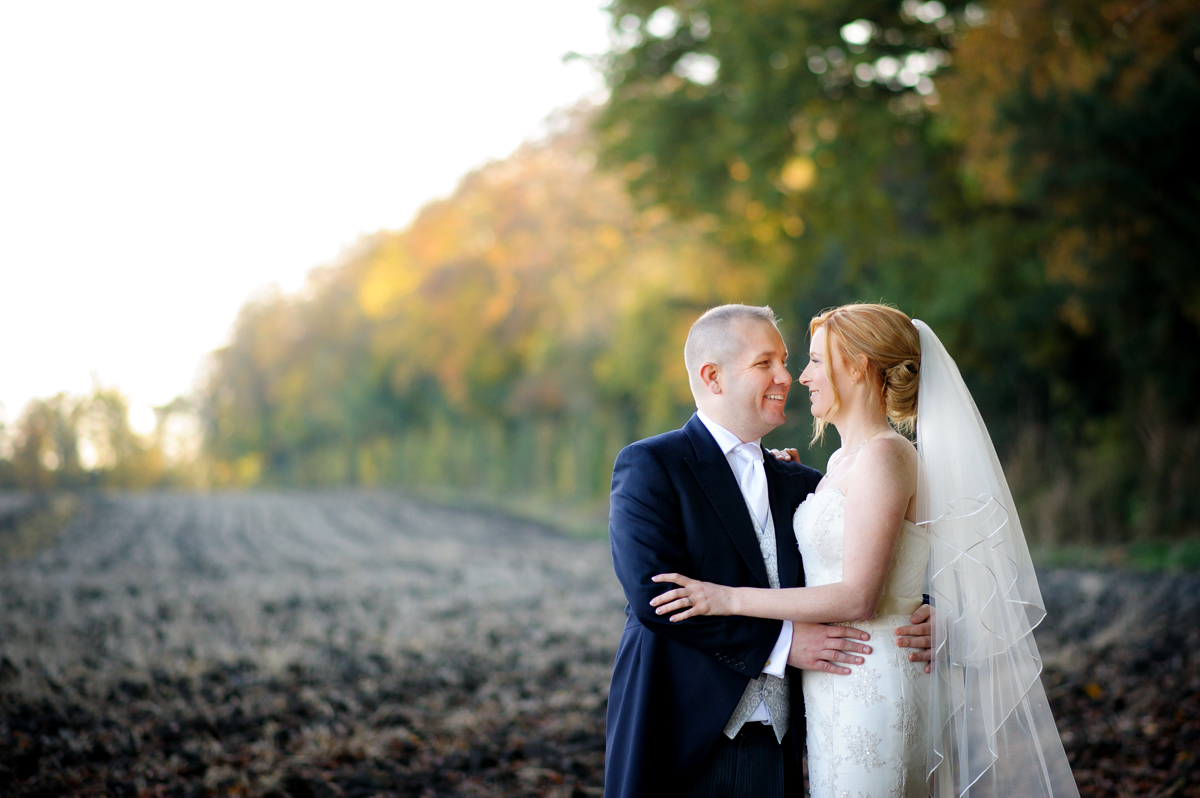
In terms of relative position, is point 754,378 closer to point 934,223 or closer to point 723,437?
point 723,437

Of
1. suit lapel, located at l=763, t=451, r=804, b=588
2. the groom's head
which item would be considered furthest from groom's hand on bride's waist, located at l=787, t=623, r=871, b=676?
the groom's head

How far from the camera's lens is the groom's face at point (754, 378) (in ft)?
9.39

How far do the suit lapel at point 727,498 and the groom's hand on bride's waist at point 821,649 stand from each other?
181 millimetres

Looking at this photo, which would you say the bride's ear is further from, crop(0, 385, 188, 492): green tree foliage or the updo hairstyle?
crop(0, 385, 188, 492): green tree foliage

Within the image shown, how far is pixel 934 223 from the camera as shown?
53.4 feet

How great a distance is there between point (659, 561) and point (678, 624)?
19 centimetres

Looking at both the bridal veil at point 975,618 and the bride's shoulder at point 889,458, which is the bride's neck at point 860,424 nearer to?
the bride's shoulder at point 889,458

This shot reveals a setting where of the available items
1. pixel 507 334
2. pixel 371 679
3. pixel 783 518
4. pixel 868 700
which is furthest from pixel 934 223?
pixel 507 334

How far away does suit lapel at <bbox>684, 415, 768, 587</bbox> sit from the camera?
2.84 metres

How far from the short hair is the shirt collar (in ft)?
0.36

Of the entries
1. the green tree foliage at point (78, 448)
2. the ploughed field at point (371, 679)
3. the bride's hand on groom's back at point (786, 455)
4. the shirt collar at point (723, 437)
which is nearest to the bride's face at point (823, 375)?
the shirt collar at point (723, 437)

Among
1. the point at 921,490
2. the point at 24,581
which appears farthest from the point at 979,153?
the point at 24,581

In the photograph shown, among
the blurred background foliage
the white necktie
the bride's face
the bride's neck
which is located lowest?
the white necktie

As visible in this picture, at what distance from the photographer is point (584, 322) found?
27.4 m
